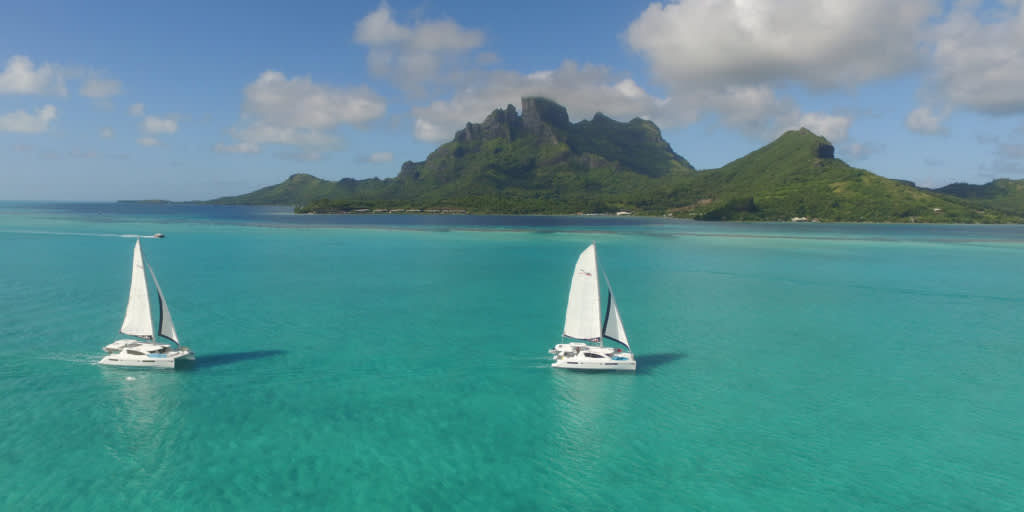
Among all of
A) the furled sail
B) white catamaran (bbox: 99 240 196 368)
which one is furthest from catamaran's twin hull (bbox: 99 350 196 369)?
the furled sail

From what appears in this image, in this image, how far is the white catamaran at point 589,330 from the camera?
140ft

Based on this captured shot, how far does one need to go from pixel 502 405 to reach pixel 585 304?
11299 millimetres

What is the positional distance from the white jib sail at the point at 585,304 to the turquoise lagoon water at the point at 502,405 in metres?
4.00

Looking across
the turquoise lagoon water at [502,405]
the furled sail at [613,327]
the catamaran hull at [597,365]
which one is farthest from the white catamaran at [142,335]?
the furled sail at [613,327]

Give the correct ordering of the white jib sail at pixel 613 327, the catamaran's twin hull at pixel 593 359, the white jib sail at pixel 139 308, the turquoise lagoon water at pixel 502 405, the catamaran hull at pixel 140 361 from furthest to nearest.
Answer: the white jib sail at pixel 613 327 < the catamaran's twin hull at pixel 593 359 < the catamaran hull at pixel 140 361 < the white jib sail at pixel 139 308 < the turquoise lagoon water at pixel 502 405

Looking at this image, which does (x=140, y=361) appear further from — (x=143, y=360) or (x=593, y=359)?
(x=593, y=359)

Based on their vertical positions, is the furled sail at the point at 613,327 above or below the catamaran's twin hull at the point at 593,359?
above

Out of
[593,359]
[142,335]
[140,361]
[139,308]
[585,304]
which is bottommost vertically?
[140,361]

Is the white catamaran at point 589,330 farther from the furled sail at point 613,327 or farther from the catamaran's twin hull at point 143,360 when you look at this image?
the catamaran's twin hull at point 143,360

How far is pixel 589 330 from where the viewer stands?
143 feet

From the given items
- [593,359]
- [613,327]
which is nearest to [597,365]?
[593,359]

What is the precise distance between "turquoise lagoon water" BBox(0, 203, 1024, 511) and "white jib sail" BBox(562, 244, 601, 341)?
4.00m

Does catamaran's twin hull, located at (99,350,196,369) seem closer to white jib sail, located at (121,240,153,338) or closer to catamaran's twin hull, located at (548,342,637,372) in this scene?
white jib sail, located at (121,240,153,338)

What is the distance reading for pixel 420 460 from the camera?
2986cm
